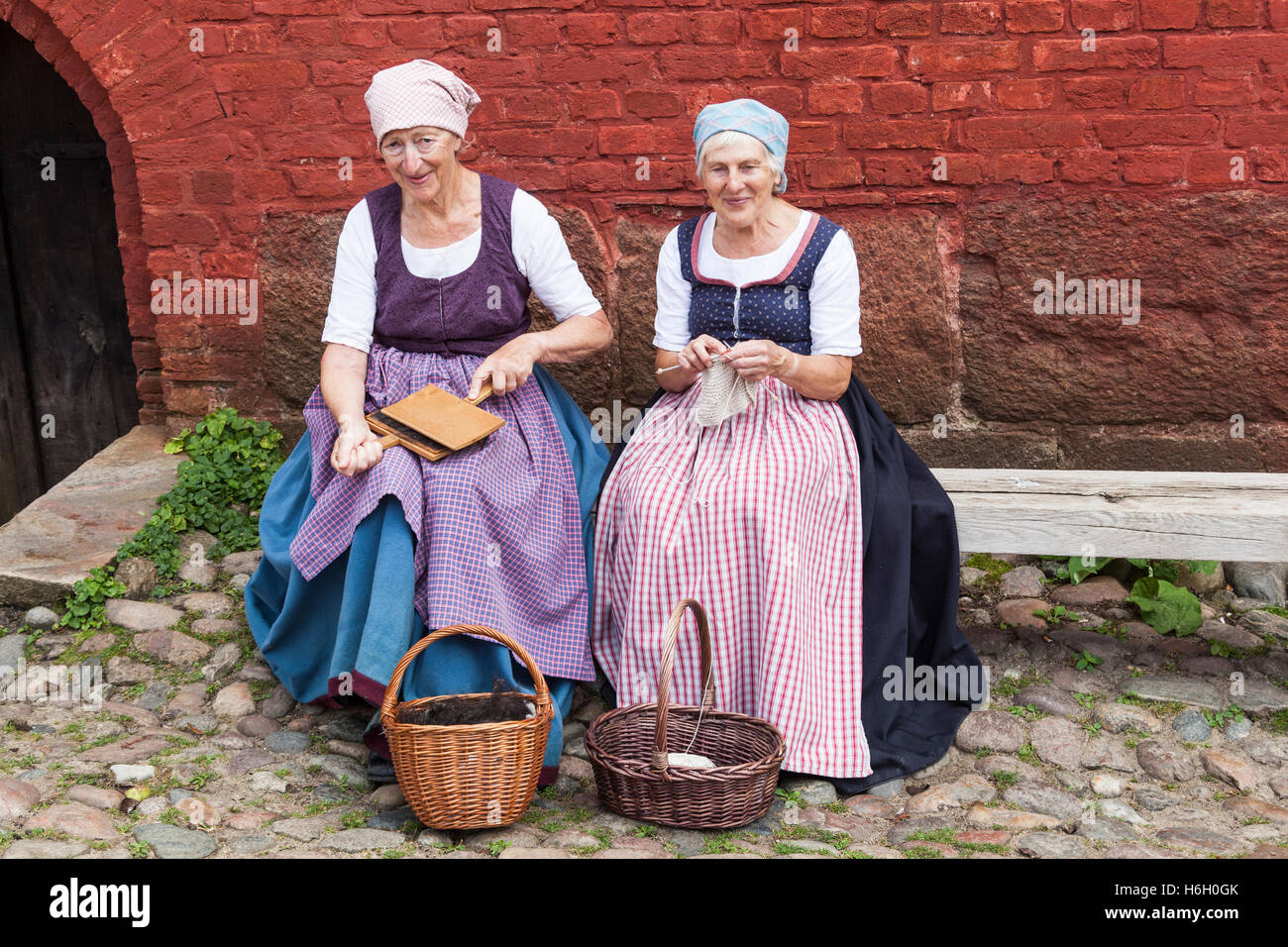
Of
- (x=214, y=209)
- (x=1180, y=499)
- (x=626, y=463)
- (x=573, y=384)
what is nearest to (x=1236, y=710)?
(x=1180, y=499)

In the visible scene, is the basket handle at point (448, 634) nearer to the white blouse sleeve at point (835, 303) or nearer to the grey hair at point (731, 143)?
the white blouse sleeve at point (835, 303)

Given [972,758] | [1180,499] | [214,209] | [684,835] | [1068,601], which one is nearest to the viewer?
[684,835]

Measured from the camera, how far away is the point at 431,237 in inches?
159

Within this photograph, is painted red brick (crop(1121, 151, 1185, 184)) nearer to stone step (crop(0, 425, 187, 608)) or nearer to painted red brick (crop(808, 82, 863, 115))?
painted red brick (crop(808, 82, 863, 115))

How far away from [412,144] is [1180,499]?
2.45 metres

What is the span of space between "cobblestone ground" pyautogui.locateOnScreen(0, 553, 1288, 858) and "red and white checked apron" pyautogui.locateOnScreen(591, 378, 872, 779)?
0.24 metres

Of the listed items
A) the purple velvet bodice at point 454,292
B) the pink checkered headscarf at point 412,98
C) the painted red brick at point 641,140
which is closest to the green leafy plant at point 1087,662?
the purple velvet bodice at point 454,292

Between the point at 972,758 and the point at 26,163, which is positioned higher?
the point at 26,163

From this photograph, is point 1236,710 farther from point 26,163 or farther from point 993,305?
point 26,163

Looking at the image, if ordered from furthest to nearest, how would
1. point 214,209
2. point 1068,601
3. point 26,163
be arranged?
1. point 26,163
2. point 214,209
3. point 1068,601

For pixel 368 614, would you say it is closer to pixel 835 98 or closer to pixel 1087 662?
pixel 1087 662

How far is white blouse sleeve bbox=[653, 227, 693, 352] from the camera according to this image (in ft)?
13.2

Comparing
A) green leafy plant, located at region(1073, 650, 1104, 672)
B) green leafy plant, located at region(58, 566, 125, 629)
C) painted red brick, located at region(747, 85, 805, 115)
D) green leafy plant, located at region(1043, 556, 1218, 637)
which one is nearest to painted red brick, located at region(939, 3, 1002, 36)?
painted red brick, located at region(747, 85, 805, 115)

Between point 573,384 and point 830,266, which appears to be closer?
point 830,266
